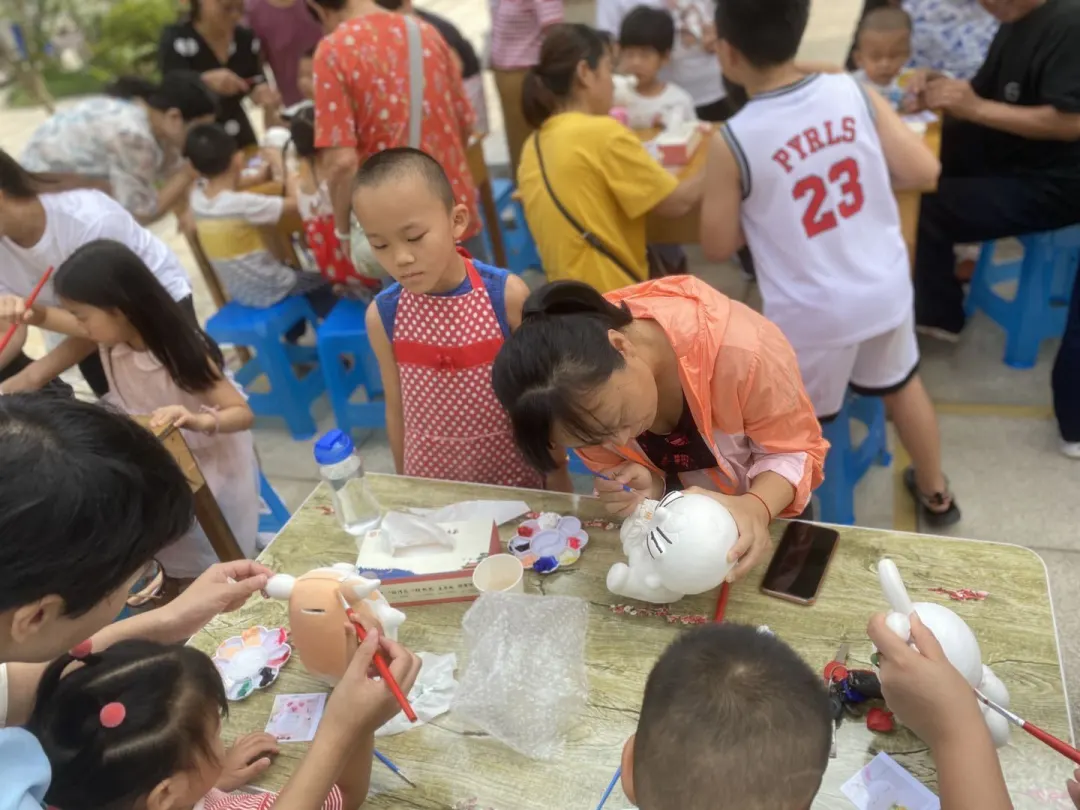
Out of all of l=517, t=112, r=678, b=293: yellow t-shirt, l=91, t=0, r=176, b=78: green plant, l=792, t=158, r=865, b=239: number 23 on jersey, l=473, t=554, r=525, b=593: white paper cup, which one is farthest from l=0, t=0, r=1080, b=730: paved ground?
l=91, t=0, r=176, b=78: green plant

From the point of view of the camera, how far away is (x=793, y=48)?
1.92m

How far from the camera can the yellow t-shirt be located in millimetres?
2416

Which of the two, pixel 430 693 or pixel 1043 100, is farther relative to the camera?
pixel 1043 100

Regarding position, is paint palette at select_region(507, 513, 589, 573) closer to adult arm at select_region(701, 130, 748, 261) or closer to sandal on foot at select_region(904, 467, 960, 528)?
adult arm at select_region(701, 130, 748, 261)

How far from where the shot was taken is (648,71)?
3566 millimetres

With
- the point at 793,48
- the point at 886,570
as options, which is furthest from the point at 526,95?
the point at 886,570

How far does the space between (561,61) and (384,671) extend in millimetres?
2049

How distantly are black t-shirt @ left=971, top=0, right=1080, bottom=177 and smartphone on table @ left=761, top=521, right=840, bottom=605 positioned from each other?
187 centimetres

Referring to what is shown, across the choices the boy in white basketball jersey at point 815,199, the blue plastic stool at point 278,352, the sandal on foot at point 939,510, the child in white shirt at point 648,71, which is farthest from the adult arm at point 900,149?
the blue plastic stool at point 278,352

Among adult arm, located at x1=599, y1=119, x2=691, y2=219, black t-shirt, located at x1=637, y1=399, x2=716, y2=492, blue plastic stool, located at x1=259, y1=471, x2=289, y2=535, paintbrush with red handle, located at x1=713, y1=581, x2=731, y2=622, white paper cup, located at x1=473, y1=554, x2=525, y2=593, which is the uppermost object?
adult arm, located at x1=599, y1=119, x2=691, y2=219

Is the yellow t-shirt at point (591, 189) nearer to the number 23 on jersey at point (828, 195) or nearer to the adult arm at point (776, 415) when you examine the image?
the number 23 on jersey at point (828, 195)

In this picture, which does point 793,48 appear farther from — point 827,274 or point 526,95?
point 526,95

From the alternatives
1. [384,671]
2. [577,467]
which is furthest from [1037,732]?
[577,467]

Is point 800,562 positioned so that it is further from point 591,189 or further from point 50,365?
point 50,365
